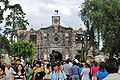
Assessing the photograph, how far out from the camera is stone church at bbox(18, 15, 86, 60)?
3851 inches

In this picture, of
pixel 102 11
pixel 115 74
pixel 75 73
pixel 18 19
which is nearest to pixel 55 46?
pixel 18 19

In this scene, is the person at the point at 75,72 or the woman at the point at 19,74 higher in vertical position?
the woman at the point at 19,74

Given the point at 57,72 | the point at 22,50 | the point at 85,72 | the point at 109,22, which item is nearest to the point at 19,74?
the point at 57,72

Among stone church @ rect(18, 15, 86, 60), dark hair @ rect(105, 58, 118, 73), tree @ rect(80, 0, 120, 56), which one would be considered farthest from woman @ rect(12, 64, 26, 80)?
stone church @ rect(18, 15, 86, 60)

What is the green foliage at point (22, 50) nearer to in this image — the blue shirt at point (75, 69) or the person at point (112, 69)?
the blue shirt at point (75, 69)

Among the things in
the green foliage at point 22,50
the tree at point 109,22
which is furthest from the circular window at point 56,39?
the tree at point 109,22

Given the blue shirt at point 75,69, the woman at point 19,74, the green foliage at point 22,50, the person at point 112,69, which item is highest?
the person at point 112,69

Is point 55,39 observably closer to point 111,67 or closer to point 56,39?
point 56,39

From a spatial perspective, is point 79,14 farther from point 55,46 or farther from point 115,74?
point 115,74

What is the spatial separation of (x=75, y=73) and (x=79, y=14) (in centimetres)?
5021

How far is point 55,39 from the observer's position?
9912cm

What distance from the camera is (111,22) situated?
181 feet

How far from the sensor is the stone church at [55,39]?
97812 millimetres

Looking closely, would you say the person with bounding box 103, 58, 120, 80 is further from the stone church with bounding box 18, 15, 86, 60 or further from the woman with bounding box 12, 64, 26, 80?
the stone church with bounding box 18, 15, 86, 60
